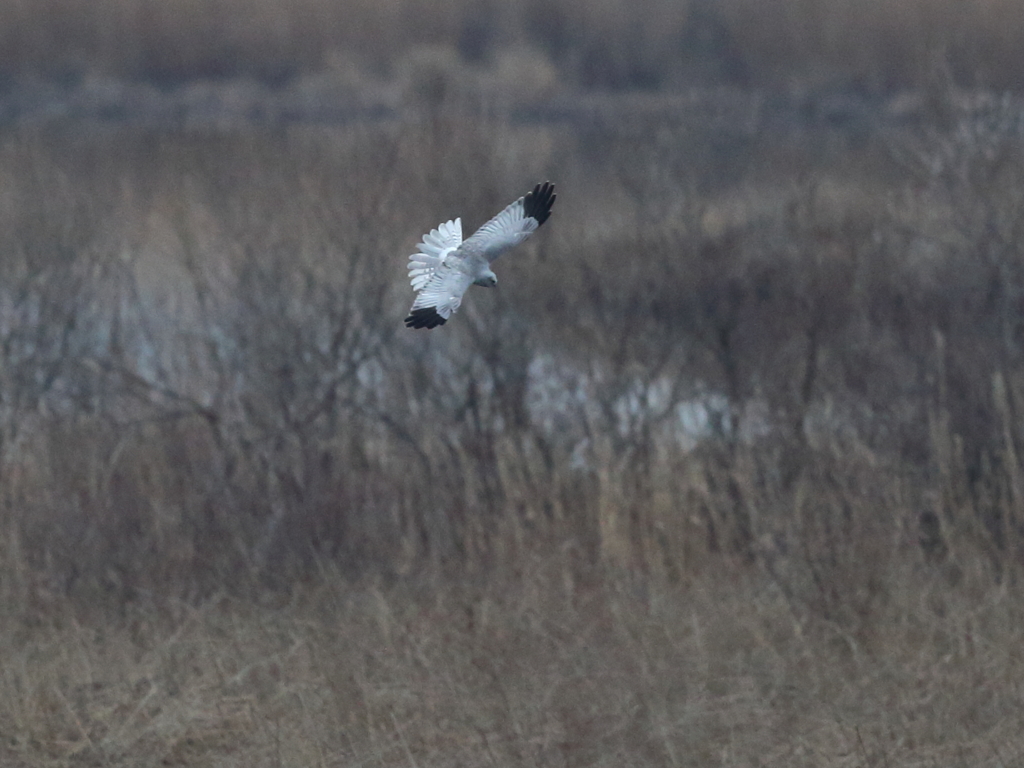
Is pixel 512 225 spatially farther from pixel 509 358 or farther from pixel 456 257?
pixel 509 358

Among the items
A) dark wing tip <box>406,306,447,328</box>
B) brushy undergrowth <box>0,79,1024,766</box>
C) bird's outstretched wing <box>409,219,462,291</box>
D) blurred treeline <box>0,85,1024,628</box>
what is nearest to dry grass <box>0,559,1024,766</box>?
brushy undergrowth <box>0,79,1024,766</box>

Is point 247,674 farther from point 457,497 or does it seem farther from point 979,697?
point 979,697

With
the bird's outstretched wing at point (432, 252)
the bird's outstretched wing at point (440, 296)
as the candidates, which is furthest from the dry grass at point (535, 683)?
the bird's outstretched wing at point (440, 296)

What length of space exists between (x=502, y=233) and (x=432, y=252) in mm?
144

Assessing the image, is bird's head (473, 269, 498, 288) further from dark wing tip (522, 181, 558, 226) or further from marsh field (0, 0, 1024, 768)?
marsh field (0, 0, 1024, 768)

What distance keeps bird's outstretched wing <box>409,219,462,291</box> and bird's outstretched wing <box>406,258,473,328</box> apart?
2 cm

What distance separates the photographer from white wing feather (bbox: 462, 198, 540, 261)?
2.34m

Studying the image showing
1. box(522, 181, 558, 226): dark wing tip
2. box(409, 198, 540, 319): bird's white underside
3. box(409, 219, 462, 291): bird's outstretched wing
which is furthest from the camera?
box(522, 181, 558, 226): dark wing tip

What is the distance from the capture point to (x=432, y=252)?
246cm

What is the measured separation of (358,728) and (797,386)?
2965 mm

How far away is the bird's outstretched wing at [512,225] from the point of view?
7.69ft

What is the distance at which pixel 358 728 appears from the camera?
14.6 feet

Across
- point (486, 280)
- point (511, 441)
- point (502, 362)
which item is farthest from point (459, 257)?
point (502, 362)

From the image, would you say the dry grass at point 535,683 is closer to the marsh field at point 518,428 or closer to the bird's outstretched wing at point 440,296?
the marsh field at point 518,428
